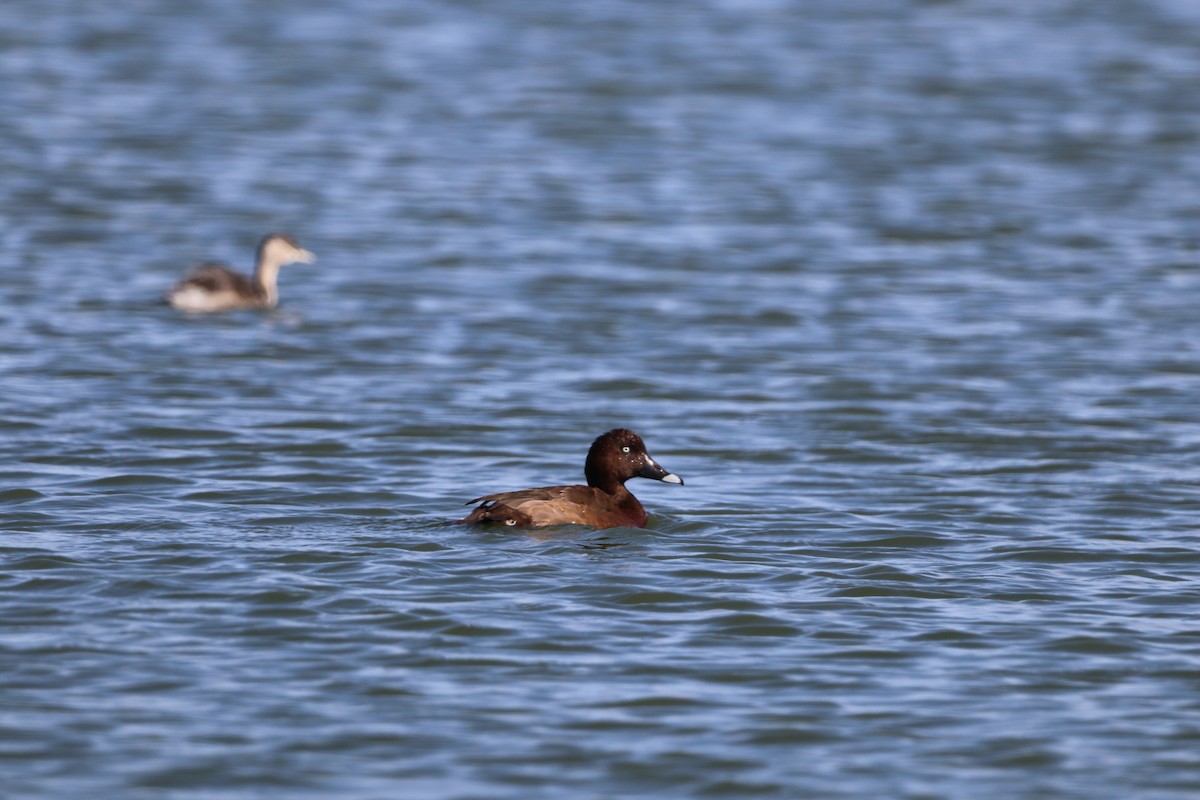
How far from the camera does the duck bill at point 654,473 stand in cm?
1243

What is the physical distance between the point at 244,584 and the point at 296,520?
5.56ft

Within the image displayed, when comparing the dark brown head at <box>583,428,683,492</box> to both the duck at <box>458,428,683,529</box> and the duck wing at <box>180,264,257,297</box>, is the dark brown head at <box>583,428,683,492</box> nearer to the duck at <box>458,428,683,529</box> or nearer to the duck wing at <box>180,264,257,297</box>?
the duck at <box>458,428,683,529</box>

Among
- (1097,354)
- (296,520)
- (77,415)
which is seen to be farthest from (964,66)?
(296,520)

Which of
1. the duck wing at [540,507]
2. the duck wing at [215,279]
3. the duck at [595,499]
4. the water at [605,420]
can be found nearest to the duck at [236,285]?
the duck wing at [215,279]

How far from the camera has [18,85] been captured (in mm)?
31594

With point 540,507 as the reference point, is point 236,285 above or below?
above

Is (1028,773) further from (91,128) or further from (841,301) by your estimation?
(91,128)

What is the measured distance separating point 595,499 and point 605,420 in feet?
12.0

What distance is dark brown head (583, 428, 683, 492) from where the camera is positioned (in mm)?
12391

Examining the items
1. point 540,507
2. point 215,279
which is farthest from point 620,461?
point 215,279

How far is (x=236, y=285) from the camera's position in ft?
64.8

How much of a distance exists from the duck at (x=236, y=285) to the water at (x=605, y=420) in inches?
7.1

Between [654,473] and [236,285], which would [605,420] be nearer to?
[654,473]

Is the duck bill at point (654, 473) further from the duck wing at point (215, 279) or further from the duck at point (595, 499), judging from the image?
the duck wing at point (215, 279)
